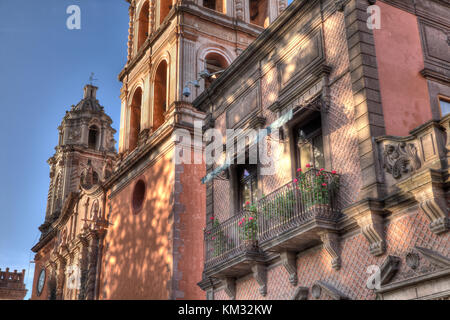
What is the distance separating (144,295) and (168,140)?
5.95 meters

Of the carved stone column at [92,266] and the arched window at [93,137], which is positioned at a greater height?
the arched window at [93,137]

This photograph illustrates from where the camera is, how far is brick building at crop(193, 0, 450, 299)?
10125 millimetres

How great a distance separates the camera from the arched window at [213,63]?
2558 centimetres

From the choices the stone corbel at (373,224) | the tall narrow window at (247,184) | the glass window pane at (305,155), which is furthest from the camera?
the tall narrow window at (247,184)

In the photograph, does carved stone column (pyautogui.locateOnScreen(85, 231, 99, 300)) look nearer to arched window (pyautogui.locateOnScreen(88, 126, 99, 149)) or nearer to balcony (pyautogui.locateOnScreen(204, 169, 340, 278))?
balcony (pyautogui.locateOnScreen(204, 169, 340, 278))

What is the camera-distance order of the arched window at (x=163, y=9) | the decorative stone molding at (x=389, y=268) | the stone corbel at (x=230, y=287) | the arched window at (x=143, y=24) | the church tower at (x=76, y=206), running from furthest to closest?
the arched window at (x=143, y=24) < the church tower at (x=76, y=206) < the arched window at (x=163, y=9) < the stone corbel at (x=230, y=287) < the decorative stone molding at (x=389, y=268)

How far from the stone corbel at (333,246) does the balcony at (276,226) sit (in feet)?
0.35

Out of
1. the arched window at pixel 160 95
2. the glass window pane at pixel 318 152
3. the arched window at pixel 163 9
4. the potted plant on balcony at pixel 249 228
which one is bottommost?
the potted plant on balcony at pixel 249 228

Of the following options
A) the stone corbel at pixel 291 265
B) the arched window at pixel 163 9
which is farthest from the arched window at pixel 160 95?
the stone corbel at pixel 291 265

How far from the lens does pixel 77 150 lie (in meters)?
43.6

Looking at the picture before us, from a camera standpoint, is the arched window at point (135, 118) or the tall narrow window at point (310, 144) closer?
the tall narrow window at point (310, 144)

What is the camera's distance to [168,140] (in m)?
22.6

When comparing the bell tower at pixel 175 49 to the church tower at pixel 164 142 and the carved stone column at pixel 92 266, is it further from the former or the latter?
the carved stone column at pixel 92 266

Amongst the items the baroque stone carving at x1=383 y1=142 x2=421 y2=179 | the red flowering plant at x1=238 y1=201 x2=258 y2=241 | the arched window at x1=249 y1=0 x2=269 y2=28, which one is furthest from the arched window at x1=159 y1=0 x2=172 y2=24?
the baroque stone carving at x1=383 y1=142 x2=421 y2=179
